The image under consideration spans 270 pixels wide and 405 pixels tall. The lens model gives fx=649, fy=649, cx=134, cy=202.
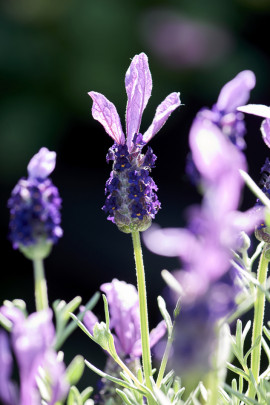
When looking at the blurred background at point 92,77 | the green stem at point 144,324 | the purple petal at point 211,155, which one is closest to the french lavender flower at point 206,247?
the purple petal at point 211,155

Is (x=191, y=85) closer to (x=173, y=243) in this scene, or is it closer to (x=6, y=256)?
(x=6, y=256)

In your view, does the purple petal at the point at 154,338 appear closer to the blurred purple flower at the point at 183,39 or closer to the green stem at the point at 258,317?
the green stem at the point at 258,317

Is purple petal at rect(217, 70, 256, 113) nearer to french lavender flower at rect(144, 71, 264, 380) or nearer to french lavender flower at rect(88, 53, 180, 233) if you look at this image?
french lavender flower at rect(88, 53, 180, 233)

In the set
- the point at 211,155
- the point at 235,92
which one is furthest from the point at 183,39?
the point at 211,155

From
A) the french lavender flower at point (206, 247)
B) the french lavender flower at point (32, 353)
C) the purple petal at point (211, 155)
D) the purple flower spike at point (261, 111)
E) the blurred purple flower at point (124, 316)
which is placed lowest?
the blurred purple flower at point (124, 316)

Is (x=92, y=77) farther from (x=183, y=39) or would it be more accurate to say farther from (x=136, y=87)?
(x=136, y=87)

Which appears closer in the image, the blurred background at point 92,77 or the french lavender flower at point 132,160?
the french lavender flower at point 132,160
